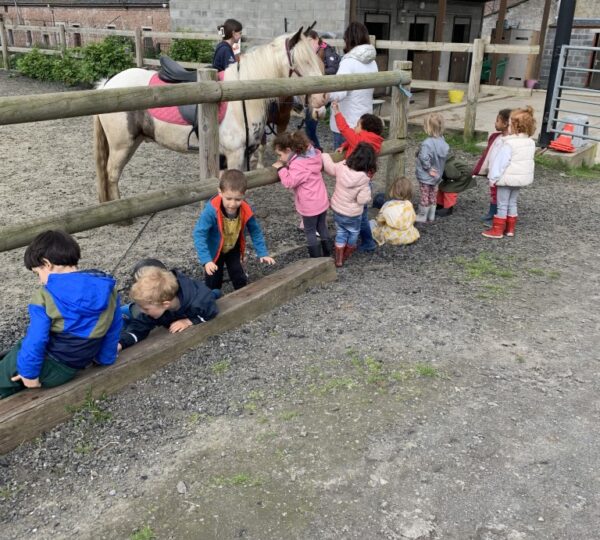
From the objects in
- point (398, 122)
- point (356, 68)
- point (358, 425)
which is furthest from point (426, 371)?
point (356, 68)

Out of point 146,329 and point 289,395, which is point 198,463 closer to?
point 289,395

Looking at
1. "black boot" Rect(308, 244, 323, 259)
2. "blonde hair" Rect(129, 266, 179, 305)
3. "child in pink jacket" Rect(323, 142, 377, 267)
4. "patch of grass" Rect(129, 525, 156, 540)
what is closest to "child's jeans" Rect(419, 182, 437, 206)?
"child in pink jacket" Rect(323, 142, 377, 267)

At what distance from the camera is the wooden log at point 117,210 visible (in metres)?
3.51

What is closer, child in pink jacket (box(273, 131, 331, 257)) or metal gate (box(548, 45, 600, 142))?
child in pink jacket (box(273, 131, 331, 257))

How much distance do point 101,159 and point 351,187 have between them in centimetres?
303

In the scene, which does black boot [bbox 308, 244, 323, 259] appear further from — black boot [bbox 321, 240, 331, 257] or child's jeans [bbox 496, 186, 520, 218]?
child's jeans [bbox 496, 186, 520, 218]

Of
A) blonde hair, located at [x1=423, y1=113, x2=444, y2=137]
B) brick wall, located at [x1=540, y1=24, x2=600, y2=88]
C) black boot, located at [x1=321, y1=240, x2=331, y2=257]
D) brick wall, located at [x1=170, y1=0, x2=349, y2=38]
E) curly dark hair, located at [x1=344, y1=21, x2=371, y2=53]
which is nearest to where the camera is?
black boot, located at [x1=321, y1=240, x2=331, y2=257]

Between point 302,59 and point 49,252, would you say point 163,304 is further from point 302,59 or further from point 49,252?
point 302,59

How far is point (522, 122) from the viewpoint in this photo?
224 inches

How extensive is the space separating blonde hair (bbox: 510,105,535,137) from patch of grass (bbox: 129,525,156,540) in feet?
16.3

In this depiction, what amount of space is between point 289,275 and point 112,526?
2.48m

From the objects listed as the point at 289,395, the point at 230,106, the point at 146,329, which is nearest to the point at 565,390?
the point at 289,395

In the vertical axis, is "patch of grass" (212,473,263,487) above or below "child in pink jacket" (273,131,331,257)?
below

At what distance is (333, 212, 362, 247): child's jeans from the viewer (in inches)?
203
